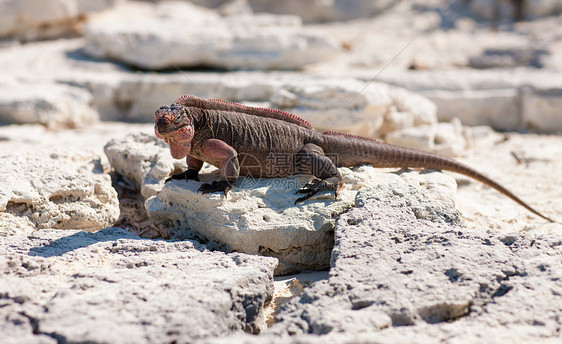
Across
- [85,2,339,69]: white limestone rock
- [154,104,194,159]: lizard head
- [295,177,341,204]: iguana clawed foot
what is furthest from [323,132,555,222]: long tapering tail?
[85,2,339,69]: white limestone rock

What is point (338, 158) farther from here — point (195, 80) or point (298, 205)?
point (195, 80)

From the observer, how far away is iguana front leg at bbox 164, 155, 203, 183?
4.31 m

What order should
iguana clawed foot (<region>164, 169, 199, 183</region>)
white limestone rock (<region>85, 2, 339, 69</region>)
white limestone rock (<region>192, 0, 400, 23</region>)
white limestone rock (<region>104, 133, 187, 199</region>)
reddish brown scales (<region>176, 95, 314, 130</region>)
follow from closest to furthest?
1. reddish brown scales (<region>176, 95, 314, 130</region>)
2. iguana clawed foot (<region>164, 169, 199, 183</region>)
3. white limestone rock (<region>104, 133, 187, 199</region>)
4. white limestone rock (<region>85, 2, 339, 69</region>)
5. white limestone rock (<region>192, 0, 400, 23</region>)

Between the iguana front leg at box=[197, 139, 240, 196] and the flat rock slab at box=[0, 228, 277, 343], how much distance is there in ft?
1.70

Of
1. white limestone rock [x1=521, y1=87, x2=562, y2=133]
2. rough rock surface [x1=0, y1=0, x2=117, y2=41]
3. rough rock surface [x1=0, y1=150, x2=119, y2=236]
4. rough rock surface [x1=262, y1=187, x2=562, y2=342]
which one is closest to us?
rough rock surface [x1=262, y1=187, x2=562, y2=342]

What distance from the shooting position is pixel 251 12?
15617 mm

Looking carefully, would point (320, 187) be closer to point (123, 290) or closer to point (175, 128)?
point (175, 128)

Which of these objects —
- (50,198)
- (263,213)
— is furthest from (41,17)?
(263,213)

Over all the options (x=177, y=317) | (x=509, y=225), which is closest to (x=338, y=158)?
(x=509, y=225)

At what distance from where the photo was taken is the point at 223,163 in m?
4.00

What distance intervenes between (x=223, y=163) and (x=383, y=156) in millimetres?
1595

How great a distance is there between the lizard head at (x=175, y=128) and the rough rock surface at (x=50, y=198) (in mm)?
898

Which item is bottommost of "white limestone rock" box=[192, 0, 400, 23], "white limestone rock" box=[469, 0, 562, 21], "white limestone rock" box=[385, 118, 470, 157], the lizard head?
"white limestone rock" box=[385, 118, 470, 157]

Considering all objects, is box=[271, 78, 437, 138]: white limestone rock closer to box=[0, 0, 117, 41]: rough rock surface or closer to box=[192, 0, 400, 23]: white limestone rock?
box=[0, 0, 117, 41]: rough rock surface
